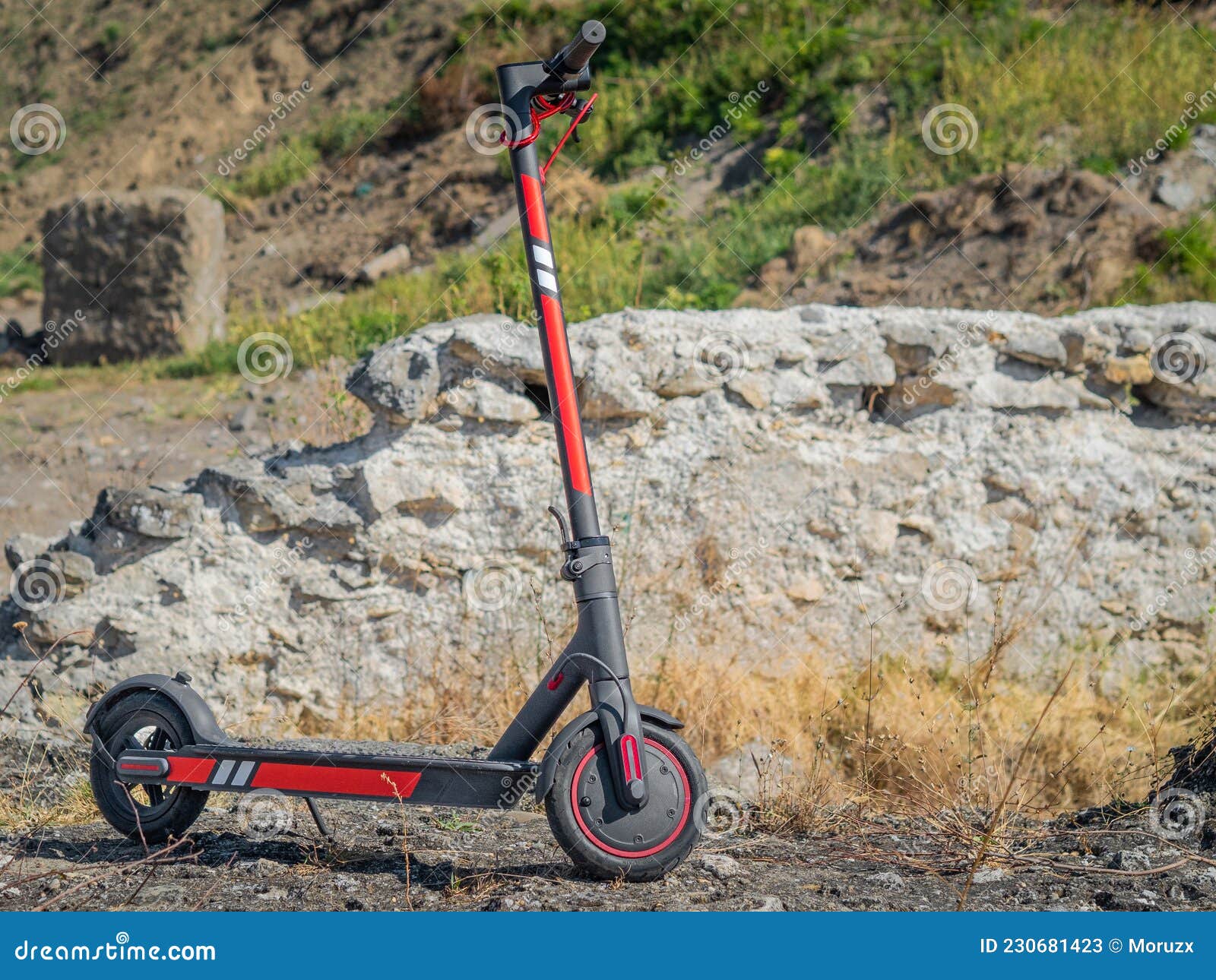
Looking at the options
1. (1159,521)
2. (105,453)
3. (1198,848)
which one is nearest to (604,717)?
(1198,848)

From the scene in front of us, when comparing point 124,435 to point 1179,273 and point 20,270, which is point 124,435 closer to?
point 1179,273

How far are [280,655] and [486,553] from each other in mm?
933

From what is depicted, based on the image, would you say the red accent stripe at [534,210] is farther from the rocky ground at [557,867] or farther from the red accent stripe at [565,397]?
the rocky ground at [557,867]

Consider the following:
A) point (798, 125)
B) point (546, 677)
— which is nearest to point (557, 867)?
point (546, 677)

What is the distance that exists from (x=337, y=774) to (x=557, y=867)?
24.6 inches

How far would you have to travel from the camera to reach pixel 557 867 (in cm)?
293

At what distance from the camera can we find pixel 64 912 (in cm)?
255

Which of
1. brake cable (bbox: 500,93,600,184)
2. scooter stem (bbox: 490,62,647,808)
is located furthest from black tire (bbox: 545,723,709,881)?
brake cable (bbox: 500,93,600,184)

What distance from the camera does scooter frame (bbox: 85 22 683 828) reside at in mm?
2770

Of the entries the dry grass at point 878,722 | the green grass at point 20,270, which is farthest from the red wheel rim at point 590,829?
the green grass at point 20,270

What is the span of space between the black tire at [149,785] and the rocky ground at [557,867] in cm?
8

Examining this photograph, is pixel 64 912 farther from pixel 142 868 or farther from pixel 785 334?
pixel 785 334

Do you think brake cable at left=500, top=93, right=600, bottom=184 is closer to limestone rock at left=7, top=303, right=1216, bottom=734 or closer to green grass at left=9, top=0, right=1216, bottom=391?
limestone rock at left=7, top=303, right=1216, bottom=734

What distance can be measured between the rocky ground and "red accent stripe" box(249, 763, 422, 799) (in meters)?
0.21
